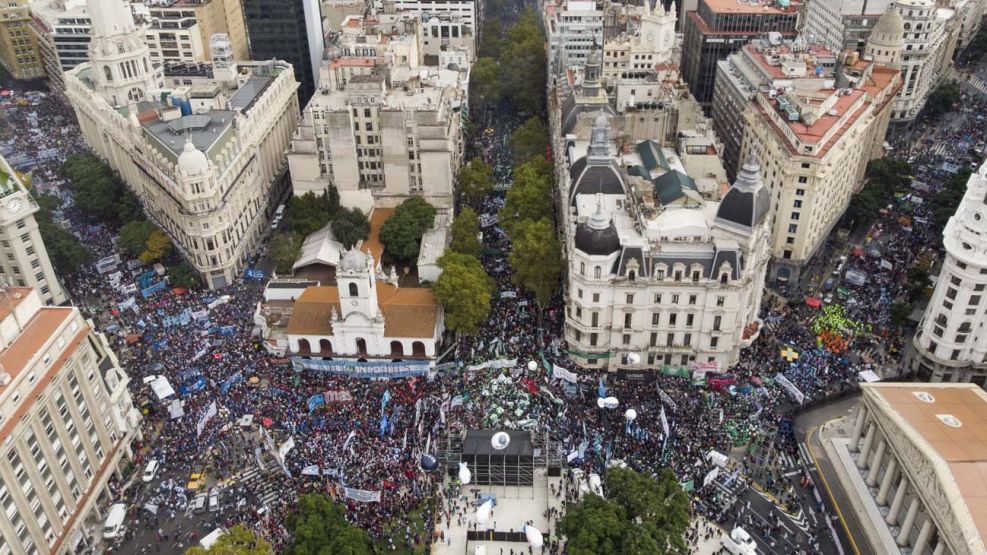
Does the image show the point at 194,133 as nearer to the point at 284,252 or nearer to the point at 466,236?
the point at 284,252

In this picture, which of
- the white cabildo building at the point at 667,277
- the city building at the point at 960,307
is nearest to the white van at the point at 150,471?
the white cabildo building at the point at 667,277

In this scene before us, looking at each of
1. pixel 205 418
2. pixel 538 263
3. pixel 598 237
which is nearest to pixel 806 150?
pixel 598 237

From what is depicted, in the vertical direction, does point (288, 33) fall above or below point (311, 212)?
above

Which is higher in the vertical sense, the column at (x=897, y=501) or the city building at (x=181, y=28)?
the city building at (x=181, y=28)

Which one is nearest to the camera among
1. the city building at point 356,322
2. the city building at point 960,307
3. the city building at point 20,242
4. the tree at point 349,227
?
the city building at point 960,307

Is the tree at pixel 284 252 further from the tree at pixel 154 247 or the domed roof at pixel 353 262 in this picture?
the domed roof at pixel 353 262

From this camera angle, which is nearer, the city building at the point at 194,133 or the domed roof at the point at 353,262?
the domed roof at the point at 353,262
